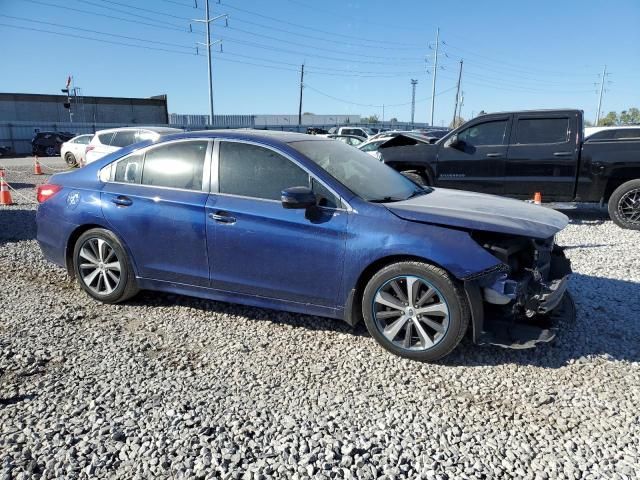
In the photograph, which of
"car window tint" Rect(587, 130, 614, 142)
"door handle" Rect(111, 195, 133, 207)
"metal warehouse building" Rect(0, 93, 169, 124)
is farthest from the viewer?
"metal warehouse building" Rect(0, 93, 169, 124)

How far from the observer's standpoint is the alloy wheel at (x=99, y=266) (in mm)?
4492

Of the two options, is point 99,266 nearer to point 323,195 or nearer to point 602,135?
point 323,195

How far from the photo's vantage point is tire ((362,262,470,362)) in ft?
10.9

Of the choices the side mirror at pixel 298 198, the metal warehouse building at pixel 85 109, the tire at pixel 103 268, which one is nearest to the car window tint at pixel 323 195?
the side mirror at pixel 298 198

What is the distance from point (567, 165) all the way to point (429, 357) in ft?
20.1

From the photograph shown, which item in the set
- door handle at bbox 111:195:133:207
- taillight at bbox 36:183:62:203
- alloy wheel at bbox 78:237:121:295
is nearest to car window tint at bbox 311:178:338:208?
door handle at bbox 111:195:133:207

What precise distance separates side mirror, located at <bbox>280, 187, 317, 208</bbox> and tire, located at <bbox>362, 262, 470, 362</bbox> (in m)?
0.73

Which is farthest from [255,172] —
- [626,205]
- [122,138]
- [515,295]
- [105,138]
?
[105,138]

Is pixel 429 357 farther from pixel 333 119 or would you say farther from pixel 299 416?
pixel 333 119

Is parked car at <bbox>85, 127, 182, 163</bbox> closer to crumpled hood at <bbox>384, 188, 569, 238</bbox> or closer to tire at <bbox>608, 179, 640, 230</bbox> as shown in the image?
tire at <bbox>608, 179, 640, 230</bbox>

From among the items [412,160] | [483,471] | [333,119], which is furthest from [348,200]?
[333,119]

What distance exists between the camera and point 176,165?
4309mm

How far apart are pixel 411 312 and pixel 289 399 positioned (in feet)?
3.48

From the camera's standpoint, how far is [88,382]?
323 cm
